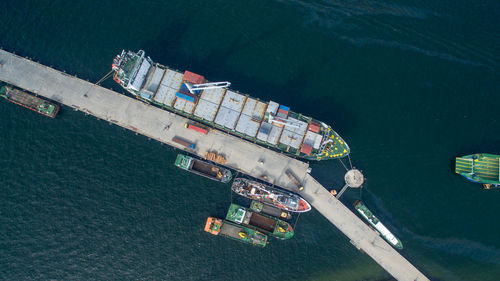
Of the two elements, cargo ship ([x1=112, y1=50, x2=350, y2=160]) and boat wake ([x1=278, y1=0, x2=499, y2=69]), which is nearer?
cargo ship ([x1=112, y1=50, x2=350, y2=160])

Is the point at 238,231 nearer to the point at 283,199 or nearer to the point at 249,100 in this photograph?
the point at 283,199

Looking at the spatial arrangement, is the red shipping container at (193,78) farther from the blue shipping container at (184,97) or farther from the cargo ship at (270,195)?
the cargo ship at (270,195)

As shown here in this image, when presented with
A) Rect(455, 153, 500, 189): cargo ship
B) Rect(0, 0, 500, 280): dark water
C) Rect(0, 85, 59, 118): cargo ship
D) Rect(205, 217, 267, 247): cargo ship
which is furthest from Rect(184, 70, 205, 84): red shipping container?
Rect(455, 153, 500, 189): cargo ship

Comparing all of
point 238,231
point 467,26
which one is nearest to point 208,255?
point 238,231

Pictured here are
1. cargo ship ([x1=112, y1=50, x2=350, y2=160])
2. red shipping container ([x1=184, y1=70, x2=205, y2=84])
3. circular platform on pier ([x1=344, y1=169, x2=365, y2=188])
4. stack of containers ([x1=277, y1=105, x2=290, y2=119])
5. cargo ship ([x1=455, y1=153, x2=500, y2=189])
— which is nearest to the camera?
cargo ship ([x1=112, y1=50, x2=350, y2=160])

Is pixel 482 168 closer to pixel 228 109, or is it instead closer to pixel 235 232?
pixel 235 232

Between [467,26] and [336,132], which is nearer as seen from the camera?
[336,132]

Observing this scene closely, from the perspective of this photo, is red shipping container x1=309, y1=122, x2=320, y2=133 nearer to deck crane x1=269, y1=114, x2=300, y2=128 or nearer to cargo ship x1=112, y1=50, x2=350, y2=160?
cargo ship x1=112, y1=50, x2=350, y2=160

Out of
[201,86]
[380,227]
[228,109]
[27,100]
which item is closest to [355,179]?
[380,227]
